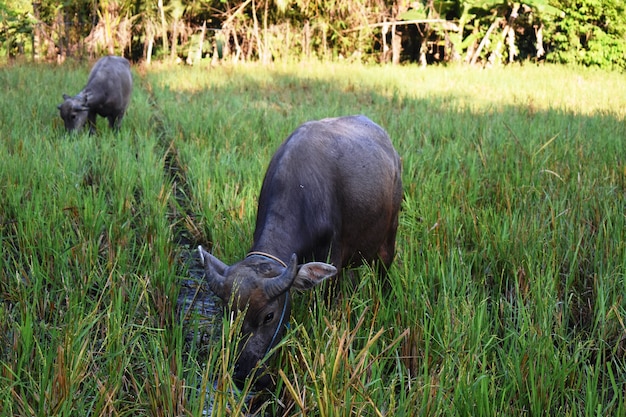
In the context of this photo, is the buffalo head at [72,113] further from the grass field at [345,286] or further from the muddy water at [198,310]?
the muddy water at [198,310]

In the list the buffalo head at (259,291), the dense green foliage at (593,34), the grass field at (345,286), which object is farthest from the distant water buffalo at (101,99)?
the dense green foliage at (593,34)

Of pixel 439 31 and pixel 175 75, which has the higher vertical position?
pixel 439 31

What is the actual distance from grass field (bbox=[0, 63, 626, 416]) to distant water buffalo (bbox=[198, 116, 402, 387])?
0.42 ft

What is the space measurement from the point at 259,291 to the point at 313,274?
0.25 meters

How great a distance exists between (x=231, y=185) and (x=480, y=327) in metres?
2.90

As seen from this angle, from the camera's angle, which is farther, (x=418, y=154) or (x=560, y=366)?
(x=418, y=154)

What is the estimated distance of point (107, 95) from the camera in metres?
7.71

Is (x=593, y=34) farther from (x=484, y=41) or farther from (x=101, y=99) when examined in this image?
(x=101, y=99)

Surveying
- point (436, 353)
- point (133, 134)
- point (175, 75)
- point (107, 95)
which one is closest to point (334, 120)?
point (436, 353)

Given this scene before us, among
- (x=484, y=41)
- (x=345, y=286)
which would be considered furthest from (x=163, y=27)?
(x=345, y=286)

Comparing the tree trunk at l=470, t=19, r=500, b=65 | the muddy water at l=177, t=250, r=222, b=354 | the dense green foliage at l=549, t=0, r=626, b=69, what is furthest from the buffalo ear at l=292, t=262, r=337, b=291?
the dense green foliage at l=549, t=0, r=626, b=69

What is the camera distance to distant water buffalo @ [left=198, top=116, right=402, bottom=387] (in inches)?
93.6

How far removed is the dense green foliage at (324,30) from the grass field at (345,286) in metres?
8.93

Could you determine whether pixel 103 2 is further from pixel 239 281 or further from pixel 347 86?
pixel 239 281
